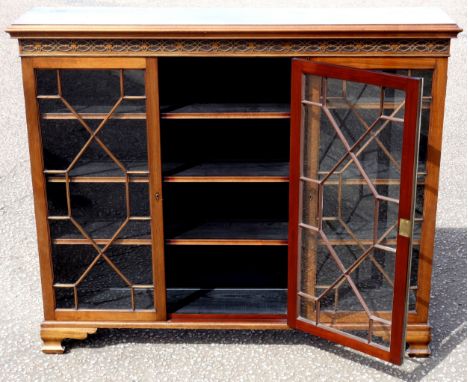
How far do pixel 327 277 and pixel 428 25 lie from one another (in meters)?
1.51

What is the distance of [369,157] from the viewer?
4113 mm

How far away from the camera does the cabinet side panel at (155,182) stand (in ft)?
13.0

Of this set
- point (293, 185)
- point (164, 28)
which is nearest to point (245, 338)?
point (293, 185)

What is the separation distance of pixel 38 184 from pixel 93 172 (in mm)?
320

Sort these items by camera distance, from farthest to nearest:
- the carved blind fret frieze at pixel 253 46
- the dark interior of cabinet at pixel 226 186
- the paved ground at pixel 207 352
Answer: the dark interior of cabinet at pixel 226 186 < the paved ground at pixel 207 352 < the carved blind fret frieze at pixel 253 46

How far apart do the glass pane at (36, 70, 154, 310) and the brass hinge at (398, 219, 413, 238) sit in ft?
4.82

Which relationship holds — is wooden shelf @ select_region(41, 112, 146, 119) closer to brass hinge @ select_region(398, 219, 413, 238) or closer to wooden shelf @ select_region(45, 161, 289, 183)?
wooden shelf @ select_region(45, 161, 289, 183)

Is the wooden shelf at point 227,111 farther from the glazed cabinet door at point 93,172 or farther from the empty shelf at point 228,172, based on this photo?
the empty shelf at point 228,172

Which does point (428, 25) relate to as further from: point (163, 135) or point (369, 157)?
point (163, 135)

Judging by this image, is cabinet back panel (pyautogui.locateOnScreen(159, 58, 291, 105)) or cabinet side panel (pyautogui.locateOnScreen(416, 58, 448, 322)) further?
cabinet back panel (pyautogui.locateOnScreen(159, 58, 291, 105))

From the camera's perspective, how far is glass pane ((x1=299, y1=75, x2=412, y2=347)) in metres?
3.93
